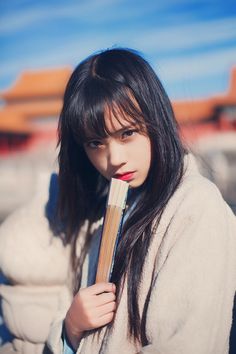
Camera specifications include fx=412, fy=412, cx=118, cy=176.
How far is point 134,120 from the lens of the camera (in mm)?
859

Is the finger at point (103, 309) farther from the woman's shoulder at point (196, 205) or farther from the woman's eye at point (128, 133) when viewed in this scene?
the woman's eye at point (128, 133)

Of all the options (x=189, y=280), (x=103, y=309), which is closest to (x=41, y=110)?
(x=103, y=309)

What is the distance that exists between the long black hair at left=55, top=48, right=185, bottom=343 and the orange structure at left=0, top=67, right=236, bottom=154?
9.25m

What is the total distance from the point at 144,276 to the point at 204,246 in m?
0.15

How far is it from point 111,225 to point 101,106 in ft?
0.81

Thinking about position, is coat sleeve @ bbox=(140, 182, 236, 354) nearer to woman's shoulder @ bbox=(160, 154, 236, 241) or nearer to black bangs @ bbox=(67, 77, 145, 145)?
woman's shoulder @ bbox=(160, 154, 236, 241)

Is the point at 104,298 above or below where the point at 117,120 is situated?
below

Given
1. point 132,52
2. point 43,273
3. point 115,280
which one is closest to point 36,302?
point 43,273

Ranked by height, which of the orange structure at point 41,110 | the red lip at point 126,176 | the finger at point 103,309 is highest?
the orange structure at point 41,110

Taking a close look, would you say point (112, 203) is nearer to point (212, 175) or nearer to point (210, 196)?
point (210, 196)

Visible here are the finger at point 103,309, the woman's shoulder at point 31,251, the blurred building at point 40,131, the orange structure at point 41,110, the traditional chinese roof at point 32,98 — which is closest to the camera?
the finger at point 103,309

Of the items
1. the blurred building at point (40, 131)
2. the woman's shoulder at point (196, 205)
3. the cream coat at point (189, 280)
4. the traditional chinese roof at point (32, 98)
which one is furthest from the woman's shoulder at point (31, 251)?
the traditional chinese roof at point (32, 98)

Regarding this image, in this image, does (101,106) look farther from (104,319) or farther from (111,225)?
(104,319)

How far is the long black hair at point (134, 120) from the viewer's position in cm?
85
